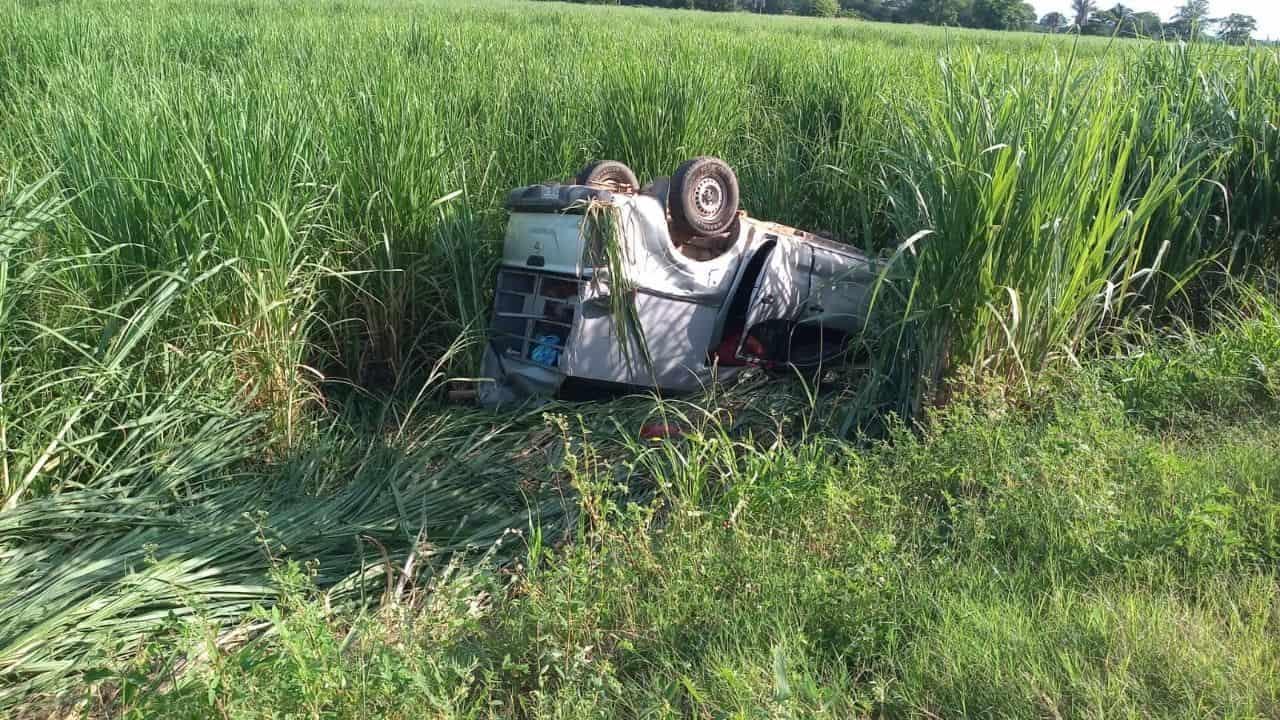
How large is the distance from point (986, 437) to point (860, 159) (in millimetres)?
2642

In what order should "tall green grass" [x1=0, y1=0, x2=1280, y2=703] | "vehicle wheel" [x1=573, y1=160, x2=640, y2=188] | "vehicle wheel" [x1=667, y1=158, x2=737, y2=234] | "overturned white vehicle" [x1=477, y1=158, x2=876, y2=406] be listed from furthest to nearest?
"vehicle wheel" [x1=573, y1=160, x2=640, y2=188], "vehicle wheel" [x1=667, y1=158, x2=737, y2=234], "overturned white vehicle" [x1=477, y1=158, x2=876, y2=406], "tall green grass" [x1=0, y1=0, x2=1280, y2=703]

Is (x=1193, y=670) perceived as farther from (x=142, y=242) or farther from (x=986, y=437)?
(x=142, y=242)

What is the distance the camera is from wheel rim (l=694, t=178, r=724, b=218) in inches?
138

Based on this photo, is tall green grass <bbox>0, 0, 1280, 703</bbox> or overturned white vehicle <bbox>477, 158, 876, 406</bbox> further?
overturned white vehicle <bbox>477, 158, 876, 406</bbox>

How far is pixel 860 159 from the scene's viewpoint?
196 inches

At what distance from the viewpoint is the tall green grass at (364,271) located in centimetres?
258

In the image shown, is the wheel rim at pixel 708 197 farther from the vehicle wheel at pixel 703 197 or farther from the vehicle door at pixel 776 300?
the vehicle door at pixel 776 300

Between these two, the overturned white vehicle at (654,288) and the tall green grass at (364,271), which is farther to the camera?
the overturned white vehicle at (654,288)

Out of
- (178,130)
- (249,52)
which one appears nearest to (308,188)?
(178,130)

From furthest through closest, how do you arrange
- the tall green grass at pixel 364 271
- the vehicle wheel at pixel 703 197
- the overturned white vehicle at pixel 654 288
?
the vehicle wheel at pixel 703 197 < the overturned white vehicle at pixel 654 288 < the tall green grass at pixel 364 271

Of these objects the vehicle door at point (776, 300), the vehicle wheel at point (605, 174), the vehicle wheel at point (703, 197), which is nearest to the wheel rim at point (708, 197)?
the vehicle wheel at point (703, 197)

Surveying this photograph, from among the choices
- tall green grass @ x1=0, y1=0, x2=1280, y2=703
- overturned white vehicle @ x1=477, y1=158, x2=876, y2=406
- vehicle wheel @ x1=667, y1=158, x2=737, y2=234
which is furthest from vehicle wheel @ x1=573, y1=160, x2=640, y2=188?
tall green grass @ x1=0, y1=0, x2=1280, y2=703

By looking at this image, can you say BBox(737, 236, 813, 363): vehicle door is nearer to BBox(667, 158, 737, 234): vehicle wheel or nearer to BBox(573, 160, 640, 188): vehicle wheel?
BBox(667, 158, 737, 234): vehicle wheel

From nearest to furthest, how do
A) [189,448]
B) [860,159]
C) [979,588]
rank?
[979,588] < [189,448] < [860,159]
